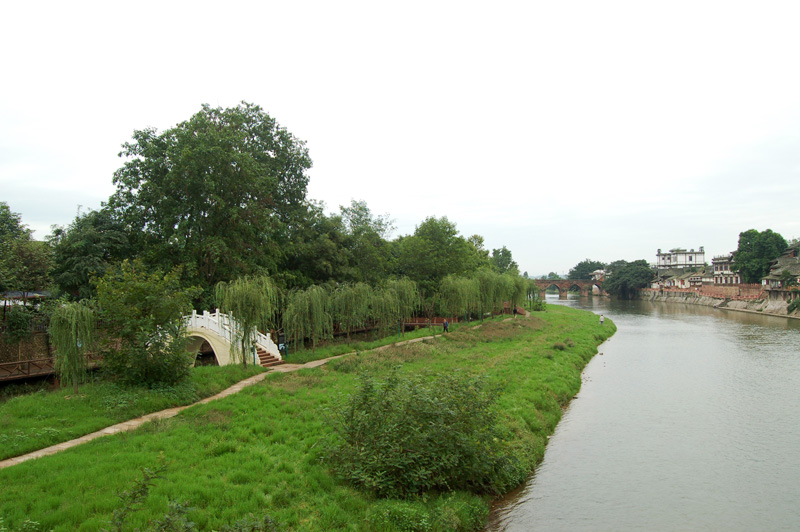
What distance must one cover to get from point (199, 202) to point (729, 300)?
7910 cm

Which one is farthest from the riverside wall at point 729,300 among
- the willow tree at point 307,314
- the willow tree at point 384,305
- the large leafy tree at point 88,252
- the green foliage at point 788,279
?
the large leafy tree at point 88,252

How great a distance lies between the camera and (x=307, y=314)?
75.3ft

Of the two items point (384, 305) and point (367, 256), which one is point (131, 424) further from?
point (367, 256)

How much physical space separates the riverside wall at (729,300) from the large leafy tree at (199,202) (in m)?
60.1

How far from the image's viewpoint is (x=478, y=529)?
9.50 metres

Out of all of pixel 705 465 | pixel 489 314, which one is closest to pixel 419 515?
pixel 705 465

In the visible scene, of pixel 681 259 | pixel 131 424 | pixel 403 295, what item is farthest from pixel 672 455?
pixel 681 259

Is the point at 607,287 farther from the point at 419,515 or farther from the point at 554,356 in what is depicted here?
the point at 419,515

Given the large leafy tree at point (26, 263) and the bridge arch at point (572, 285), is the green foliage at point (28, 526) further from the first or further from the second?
the bridge arch at point (572, 285)

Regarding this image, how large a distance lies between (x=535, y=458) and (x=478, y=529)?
13.8 feet

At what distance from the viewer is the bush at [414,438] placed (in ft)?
30.4

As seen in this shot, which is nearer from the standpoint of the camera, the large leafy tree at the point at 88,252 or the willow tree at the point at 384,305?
the large leafy tree at the point at 88,252

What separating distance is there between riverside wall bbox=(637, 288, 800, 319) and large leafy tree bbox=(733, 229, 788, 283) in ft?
18.5

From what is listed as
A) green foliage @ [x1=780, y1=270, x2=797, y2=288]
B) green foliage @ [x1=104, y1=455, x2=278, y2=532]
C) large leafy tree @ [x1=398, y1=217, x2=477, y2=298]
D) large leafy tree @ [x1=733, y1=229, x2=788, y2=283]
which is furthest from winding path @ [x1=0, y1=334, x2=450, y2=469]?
large leafy tree @ [x1=733, y1=229, x2=788, y2=283]
